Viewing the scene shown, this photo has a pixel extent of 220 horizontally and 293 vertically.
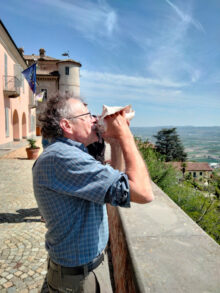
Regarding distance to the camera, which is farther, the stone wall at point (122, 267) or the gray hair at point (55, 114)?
the stone wall at point (122, 267)

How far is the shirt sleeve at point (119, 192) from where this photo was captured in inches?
40.3

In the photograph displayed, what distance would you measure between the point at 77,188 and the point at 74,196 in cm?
15

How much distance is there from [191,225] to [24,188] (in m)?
5.75

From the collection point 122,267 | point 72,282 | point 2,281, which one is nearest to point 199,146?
point 2,281

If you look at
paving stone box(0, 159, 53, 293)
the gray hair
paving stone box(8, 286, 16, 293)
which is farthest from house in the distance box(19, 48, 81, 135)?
the gray hair

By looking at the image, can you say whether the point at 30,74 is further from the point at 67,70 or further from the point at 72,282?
the point at 67,70

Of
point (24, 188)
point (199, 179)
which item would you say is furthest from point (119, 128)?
point (24, 188)

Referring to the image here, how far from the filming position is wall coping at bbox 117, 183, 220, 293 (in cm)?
113

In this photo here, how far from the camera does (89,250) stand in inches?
50.9

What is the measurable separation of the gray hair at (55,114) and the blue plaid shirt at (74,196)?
0.09 m

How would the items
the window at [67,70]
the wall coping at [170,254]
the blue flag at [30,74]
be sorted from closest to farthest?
the wall coping at [170,254], the blue flag at [30,74], the window at [67,70]

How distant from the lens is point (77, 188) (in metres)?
1.05

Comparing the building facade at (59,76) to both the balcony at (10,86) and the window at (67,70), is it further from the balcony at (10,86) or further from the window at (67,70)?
the balcony at (10,86)

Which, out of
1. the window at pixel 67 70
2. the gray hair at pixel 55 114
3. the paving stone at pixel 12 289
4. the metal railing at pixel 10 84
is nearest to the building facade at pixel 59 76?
the window at pixel 67 70
